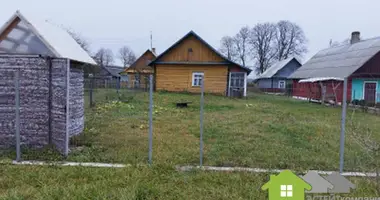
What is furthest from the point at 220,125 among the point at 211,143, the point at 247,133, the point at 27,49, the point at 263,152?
the point at 27,49

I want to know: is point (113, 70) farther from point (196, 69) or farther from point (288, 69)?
point (196, 69)

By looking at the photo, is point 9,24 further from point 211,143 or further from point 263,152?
point 263,152

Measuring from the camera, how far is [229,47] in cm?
6034

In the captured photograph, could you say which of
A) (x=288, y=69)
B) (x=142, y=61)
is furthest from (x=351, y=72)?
(x=142, y=61)

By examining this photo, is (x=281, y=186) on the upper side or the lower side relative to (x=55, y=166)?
upper

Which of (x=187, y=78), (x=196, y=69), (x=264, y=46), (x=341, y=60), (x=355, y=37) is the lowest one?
(x=187, y=78)

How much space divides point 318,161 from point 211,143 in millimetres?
2265

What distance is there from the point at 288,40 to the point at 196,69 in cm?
4116

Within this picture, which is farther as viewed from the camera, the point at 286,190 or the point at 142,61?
the point at 142,61

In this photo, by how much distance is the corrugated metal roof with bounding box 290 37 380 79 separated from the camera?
1950cm

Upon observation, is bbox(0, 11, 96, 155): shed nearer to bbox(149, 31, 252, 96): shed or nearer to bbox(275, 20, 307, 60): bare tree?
bbox(149, 31, 252, 96): shed

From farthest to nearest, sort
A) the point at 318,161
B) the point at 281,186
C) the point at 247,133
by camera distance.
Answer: the point at 247,133 < the point at 318,161 < the point at 281,186

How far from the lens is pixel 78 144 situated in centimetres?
604

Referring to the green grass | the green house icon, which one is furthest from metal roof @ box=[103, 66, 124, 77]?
the green house icon
